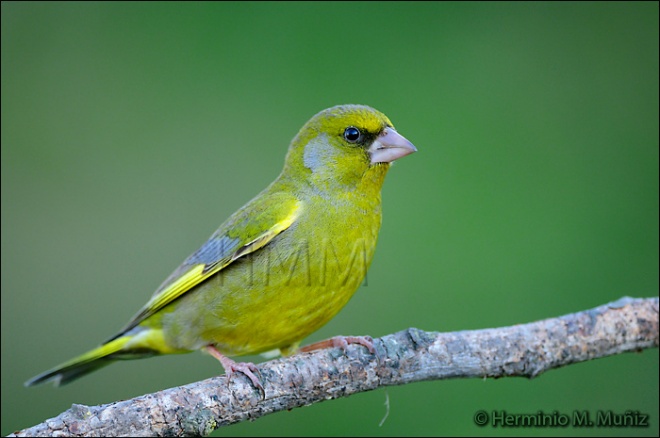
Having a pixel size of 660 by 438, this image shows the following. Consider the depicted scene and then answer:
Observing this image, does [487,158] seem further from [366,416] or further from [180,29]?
[180,29]

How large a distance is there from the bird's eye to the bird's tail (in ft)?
5.09

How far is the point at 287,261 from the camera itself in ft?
11.8

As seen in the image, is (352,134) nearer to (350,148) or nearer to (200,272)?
(350,148)

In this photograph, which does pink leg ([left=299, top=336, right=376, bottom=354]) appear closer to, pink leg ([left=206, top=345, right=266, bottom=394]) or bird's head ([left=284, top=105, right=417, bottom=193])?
pink leg ([left=206, top=345, right=266, bottom=394])

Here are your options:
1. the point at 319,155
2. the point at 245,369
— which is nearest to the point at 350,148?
the point at 319,155

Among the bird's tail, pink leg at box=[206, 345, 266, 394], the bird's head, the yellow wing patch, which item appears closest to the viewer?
pink leg at box=[206, 345, 266, 394]

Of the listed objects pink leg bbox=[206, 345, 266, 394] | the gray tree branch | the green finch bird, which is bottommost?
the gray tree branch

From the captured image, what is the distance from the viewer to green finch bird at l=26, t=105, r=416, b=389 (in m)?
3.62

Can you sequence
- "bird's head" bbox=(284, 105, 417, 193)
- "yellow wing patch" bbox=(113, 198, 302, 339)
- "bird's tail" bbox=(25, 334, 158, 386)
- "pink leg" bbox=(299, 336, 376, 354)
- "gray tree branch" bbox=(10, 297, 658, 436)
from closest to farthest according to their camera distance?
"gray tree branch" bbox=(10, 297, 658, 436)
"pink leg" bbox=(299, 336, 376, 354)
"yellow wing patch" bbox=(113, 198, 302, 339)
"bird's head" bbox=(284, 105, 417, 193)
"bird's tail" bbox=(25, 334, 158, 386)

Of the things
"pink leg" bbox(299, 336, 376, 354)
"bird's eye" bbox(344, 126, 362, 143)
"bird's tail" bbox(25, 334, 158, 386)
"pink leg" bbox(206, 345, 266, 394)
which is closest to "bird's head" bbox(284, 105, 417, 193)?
"bird's eye" bbox(344, 126, 362, 143)

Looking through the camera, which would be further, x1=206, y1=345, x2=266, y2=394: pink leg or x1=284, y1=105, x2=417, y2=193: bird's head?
x1=284, y1=105, x2=417, y2=193: bird's head

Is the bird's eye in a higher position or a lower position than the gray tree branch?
higher

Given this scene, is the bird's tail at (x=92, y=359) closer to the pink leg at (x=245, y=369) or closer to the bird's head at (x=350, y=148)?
the pink leg at (x=245, y=369)

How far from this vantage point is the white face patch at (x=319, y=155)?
3.94 m
